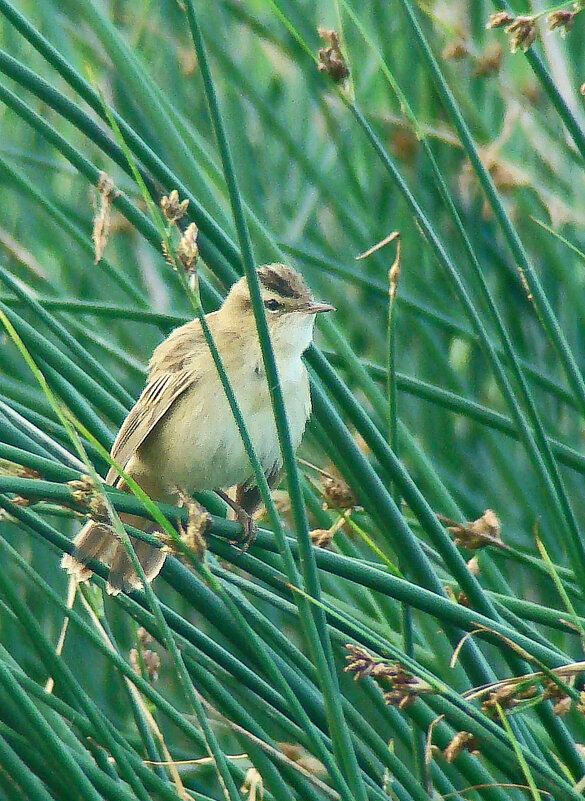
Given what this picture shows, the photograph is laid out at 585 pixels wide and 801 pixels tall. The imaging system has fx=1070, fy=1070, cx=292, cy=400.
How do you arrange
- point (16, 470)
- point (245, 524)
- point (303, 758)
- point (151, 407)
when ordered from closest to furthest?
point (16, 470)
point (245, 524)
point (303, 758)
point (151, 407)

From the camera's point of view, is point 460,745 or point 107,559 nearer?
point 460,745

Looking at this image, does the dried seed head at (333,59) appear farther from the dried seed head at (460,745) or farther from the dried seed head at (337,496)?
the dried seed head at (460,745)

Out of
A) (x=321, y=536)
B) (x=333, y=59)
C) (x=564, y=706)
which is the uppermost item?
(x=333, y=59)

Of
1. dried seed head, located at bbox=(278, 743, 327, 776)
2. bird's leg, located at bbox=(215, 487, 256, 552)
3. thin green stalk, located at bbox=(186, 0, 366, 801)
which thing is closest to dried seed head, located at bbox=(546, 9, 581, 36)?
thin green stalk, located at bbox=(186, 0, 366, 801)

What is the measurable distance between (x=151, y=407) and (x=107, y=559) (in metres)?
0.35

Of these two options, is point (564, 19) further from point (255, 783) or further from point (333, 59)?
point (255, 783)

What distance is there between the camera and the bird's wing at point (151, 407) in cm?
228


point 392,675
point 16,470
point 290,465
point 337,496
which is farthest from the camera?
point 337,496

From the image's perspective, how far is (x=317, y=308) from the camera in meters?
2.29

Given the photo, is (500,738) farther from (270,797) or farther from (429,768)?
(270,797)

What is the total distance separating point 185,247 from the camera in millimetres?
1252

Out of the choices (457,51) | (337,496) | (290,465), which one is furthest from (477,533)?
(457,51)

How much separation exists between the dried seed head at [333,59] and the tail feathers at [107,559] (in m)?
0.81

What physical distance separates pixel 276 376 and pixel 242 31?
2969mm
